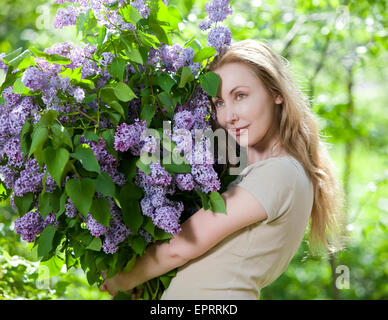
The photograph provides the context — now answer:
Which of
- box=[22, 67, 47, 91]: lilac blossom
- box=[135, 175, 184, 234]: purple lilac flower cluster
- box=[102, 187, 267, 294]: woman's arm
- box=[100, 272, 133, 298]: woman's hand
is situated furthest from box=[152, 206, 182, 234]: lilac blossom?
box=[22, 67, 47, 91]: lilac blossom

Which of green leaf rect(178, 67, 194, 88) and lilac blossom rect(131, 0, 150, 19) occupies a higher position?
lilac blossom rect(131, 0, 150, 19)

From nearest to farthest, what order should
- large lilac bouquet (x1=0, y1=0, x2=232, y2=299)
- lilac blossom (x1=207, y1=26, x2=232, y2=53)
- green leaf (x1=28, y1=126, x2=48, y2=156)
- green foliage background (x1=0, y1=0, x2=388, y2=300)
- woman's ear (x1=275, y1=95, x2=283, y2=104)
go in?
green leaf (x1=28, y1=126, x2=48, y2=156)
large lilac bouquet (x1=0, y1=0, x2=232, y2=299)
lilac blossom (x1=207, y1=26, x2=232, y2=53)
woman's ear (x1=275, y1=95, x2=283, y2=104)
green foliage background (x1=0, y1=0, x2=388, y2=300)

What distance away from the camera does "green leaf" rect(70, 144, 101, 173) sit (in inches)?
40.4

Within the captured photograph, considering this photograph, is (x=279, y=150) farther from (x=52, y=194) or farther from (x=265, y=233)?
(x=52, y=194)

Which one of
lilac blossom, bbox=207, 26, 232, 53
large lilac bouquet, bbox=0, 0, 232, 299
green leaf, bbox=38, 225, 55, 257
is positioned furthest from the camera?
lilac blossom, bbox=207, 26, 232, 53

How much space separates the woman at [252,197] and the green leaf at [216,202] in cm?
3

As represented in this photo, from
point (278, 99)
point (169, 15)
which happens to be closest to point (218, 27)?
point (169, 15)

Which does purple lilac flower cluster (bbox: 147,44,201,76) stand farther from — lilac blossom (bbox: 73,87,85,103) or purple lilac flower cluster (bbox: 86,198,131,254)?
purple lilac flower cluster (bbox: 86,198,131,254)

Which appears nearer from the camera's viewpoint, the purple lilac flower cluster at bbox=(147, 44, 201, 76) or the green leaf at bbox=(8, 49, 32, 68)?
the green leaf at bbox=(8, 49, 32, 68)

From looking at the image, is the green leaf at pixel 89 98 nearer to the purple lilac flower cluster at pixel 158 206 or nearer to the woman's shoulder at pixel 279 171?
the purple lilac flower cluster at pixel 158 206

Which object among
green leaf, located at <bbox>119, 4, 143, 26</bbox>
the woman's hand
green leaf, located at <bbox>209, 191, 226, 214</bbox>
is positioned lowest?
the woman's hand

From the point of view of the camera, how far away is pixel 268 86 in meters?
1.40

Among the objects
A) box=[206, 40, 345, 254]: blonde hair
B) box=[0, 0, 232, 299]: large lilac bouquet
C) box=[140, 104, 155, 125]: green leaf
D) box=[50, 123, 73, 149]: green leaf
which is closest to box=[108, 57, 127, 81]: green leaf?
box=[0, 0, 232, 299]: large lilac bouquet

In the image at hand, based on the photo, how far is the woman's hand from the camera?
1.41 metres
